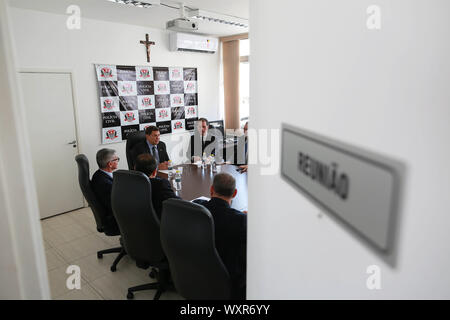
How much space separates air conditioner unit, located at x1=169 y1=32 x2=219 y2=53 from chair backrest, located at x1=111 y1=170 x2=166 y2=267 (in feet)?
12.4

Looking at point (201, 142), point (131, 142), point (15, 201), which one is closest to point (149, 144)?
point (131, 142)

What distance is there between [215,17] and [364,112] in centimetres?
443

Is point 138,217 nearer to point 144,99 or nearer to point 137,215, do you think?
point 137,215

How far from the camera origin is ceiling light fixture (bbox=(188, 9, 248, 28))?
3.94 meters

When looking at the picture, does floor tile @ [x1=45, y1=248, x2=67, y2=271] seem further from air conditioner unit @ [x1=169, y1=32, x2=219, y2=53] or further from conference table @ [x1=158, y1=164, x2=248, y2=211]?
air conditioner unit @ [x1=169, y1=32, x2=219, y2=53]

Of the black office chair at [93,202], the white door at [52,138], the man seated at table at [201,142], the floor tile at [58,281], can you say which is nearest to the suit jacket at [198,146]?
the man seated at table at [201,142]

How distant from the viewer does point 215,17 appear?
4.38 metres

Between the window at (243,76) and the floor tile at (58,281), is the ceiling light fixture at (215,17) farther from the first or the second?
the floor tile at (58,281)

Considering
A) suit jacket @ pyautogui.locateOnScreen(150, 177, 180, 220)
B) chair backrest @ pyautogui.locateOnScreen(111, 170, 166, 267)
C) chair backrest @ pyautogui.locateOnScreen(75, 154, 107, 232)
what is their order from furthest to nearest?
chair backrest @ pyautogui.locateOnScreen(75, 154, 107, 232), suit jacket @ pyautogui.locateOnScreen(150, 177, 180, 220), chair backrest @ pyautogui.locateOnScreen(111, 170, 166, 267)

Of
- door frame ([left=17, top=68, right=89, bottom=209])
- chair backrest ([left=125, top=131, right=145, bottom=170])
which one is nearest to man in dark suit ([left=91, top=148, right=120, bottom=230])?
chair backrest ([left=125, top=131, right=145, bottom=170])

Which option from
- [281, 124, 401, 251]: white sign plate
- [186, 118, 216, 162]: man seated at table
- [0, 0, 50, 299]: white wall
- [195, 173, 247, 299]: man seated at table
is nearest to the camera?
[281, 124, 401, 251]: white sign plate

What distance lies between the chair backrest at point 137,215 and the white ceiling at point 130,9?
2.40 m

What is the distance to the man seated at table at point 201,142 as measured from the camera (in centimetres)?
471
